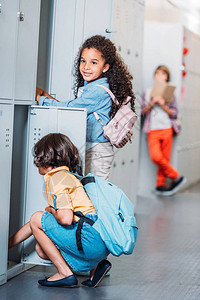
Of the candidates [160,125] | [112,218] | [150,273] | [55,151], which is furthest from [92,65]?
[160,125]

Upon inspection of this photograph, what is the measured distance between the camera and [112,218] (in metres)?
2.89

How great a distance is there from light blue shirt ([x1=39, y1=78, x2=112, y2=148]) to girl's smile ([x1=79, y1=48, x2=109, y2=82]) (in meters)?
0.04

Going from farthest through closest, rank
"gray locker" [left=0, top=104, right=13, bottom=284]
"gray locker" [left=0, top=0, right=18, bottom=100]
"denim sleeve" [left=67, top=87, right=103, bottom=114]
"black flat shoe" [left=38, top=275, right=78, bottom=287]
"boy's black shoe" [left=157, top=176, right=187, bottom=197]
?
"boy's black shoe" [left=157, top=176, right=187, bottom=197]
"denim sleeve" [left=67, top=87, right=103, bottom=114]
"black flat shoe" [left=38, top=275, right=78, bottom=287]
"gray locker" [left=0, top=104, right=13, bottom=284]
"gray locker" [left=0, top=0, right=18, bottom=100]

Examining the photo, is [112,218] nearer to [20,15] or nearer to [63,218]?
[63,218]

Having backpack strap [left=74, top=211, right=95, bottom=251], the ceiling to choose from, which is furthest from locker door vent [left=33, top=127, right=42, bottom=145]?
the ceiling

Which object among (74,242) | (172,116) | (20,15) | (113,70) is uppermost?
(20,15)

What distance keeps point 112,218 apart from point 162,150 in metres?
3.86

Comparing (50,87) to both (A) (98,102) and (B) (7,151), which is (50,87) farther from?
(B) (7,151)

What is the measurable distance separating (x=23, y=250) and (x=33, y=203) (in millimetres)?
281

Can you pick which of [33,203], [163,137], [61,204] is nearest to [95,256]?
[61,204]

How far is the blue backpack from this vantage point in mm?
2861

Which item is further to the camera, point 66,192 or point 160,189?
point 160,189

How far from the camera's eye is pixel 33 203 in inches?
128

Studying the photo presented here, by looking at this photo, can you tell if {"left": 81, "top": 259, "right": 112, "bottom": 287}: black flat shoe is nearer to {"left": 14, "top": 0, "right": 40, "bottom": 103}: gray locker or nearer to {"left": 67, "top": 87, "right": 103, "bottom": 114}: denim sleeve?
{"left": 67, "top": 87, "right": 103, "bottom": 114}: denim sleeve
